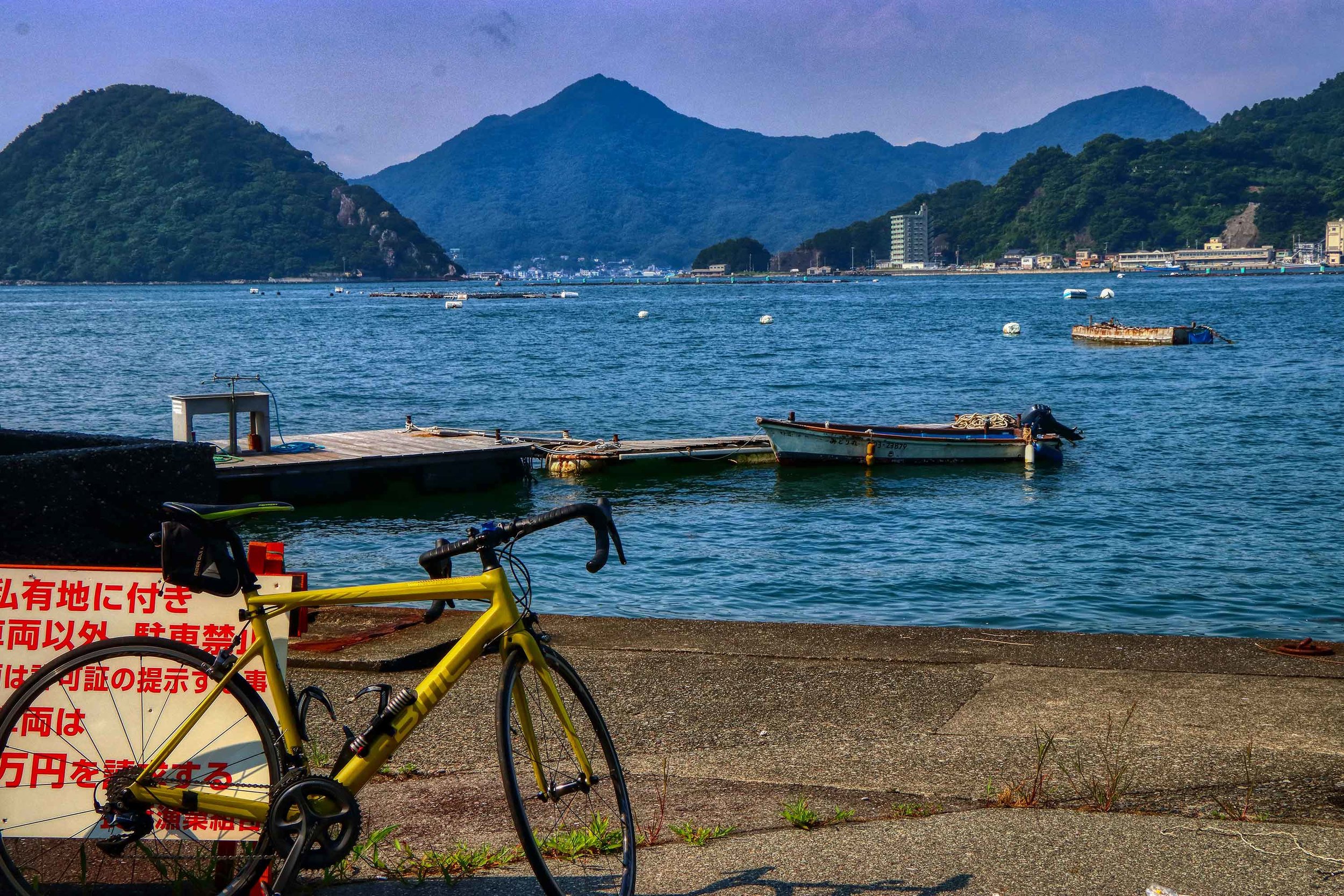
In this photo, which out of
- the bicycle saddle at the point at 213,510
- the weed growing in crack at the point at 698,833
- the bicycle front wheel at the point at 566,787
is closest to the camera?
the bicycle front wheel at the point at 566,787

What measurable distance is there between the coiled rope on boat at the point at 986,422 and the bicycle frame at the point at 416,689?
2831 cm

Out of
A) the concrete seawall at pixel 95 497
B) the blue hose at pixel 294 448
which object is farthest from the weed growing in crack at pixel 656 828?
the blue hose at pixel 294 448

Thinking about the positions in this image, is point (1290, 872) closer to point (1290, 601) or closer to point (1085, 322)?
point (1290, 601)

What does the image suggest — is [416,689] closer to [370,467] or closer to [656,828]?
[656,828]

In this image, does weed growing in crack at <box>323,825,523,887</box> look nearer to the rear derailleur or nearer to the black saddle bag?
the rear derailleur

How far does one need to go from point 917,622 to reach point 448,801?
474 inches

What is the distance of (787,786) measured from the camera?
5523 millimetres

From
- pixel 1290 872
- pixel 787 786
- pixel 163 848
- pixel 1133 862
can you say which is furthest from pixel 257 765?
pixel 1290 872

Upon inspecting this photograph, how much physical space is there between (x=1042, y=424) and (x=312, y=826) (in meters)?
29.7

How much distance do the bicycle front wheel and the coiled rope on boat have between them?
27.6 m

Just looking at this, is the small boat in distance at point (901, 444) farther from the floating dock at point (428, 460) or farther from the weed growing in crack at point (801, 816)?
the weed growing in crack at point (801, 816)


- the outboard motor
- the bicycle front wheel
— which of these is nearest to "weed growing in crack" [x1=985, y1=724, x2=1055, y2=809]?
the bicycle front wheel

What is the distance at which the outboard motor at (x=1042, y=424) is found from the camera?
30984 millimetres

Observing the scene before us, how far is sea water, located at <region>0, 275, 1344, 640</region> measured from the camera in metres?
18.3
